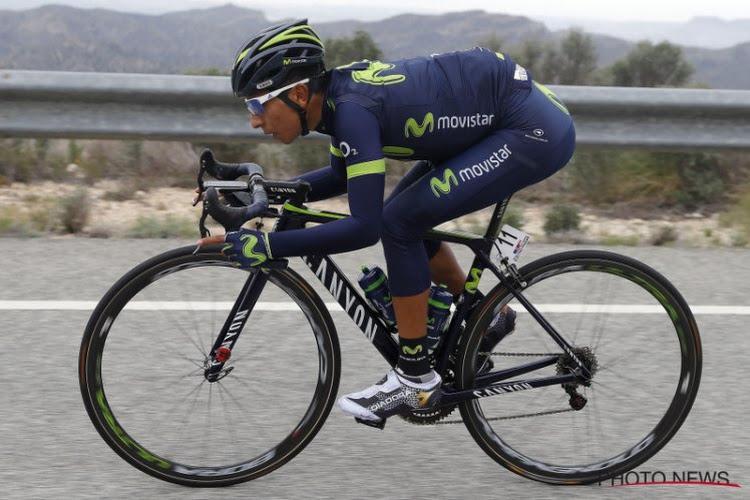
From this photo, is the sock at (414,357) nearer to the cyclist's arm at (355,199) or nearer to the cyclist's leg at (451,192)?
the cyclist's leg at (451,192)

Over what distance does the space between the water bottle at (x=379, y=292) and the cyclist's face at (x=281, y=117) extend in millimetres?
589

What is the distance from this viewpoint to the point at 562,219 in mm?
7285

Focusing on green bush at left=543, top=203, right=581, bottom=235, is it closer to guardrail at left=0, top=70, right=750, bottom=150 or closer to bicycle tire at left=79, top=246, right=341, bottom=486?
guardrail at left=0, top=70, right=750, bottom=150

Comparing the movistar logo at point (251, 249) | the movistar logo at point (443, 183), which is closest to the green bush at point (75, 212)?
the movistar logo at point (251, 249)

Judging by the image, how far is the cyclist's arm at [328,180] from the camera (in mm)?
3770

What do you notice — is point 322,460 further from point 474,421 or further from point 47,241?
point 47,241

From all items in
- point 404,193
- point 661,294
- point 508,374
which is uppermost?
Answer: point 404,193

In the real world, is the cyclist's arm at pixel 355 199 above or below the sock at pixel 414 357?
above

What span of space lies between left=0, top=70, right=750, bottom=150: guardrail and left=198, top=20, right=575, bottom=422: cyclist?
3.38 metres

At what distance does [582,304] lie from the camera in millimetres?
4184

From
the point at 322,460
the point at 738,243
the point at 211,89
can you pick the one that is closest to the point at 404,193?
the point at 322,460

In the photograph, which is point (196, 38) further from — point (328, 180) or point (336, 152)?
point (336, 152)

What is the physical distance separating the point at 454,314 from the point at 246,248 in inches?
34.1

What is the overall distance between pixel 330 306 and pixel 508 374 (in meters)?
1.80
